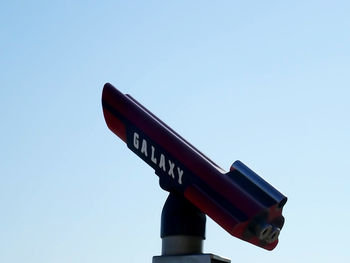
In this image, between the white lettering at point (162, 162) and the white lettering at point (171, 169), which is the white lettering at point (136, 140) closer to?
the white lettering at point (162, 162)

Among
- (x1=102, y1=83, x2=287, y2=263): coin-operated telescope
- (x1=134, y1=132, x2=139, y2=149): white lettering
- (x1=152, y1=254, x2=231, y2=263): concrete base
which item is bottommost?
(x1=152, y1=254, x2=231, y2=263): concrete base

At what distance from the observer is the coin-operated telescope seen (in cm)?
654

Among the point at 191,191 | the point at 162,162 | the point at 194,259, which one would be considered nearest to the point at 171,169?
the point at 162,162

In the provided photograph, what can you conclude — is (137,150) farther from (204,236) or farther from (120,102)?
(204,236)

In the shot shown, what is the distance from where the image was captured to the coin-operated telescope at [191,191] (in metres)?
6.54

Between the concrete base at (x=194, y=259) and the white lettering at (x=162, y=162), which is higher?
the white lettering at (x=162, y=162)

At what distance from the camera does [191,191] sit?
6871 millimetres

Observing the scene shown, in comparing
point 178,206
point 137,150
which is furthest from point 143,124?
point 178,206

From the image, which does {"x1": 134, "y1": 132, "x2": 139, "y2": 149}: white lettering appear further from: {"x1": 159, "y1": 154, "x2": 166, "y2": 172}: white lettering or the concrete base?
the concrete base

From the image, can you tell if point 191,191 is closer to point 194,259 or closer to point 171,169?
point 171,169

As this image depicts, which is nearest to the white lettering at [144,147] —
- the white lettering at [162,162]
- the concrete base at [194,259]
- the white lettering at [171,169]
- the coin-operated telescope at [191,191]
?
the coin-operated telescope at [191,191]

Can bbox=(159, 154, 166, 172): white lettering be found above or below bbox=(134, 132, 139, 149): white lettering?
below

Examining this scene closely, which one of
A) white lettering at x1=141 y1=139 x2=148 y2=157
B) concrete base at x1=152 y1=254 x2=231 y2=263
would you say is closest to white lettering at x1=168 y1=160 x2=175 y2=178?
white lettering at x1=141 y1=139 x2=148 y2=157

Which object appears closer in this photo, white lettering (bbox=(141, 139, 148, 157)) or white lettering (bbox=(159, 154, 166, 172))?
white lettering (bbox=(159, 154, 166, 172))
